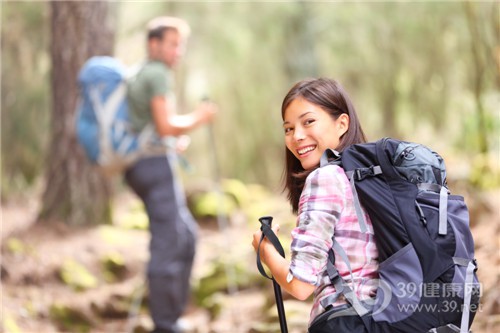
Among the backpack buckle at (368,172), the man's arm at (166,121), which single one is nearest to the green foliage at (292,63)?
the man's arm at (166,121)

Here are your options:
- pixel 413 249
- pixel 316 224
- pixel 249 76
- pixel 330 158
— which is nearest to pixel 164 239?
pixel 330 158

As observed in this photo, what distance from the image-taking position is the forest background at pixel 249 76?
7.95 meters

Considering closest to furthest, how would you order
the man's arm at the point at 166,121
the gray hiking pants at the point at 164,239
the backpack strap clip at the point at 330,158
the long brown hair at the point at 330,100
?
the backpack strap clip at the point at 330,158 → the long brown hair at the point at 330,100 → the man's arm at the point at 166,121 → the gray hiking pants at the point at 164,239

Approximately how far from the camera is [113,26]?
802cm

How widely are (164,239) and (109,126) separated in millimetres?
945

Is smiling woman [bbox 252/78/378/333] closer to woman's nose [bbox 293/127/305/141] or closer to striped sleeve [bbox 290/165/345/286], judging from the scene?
striped sleeve [bbox 290/165/345/286]

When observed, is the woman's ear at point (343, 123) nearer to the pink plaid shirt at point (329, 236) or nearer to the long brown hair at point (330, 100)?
the long brown hair at point (330, 100)

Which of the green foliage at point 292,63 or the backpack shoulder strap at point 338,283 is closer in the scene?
the backpack shoulder strap at point 338,283

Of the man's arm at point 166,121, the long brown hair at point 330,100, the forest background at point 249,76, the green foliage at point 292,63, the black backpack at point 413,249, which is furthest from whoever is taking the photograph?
the green foliage at point 292,63

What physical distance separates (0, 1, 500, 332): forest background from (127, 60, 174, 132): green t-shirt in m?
2.92

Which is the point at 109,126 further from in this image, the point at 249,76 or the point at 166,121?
the point at 249,76

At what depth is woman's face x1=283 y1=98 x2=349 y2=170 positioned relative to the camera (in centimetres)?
236

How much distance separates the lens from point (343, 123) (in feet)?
7.91

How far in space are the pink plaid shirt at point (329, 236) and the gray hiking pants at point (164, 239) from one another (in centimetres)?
296
